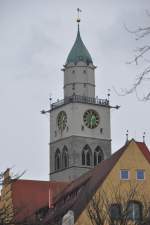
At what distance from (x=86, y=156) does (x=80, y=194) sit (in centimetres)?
5895

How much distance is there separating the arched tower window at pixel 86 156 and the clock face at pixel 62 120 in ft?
14.3

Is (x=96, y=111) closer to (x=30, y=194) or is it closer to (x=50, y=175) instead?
(x=50, y=175)

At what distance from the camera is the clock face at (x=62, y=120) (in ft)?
387

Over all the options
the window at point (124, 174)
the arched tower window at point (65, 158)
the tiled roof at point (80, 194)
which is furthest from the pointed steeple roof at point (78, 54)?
the window at point (124, 174)

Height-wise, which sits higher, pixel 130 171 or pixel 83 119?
pixel 83 119

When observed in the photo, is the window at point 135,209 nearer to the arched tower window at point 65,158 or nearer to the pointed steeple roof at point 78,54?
the arched tower window at point 65,158

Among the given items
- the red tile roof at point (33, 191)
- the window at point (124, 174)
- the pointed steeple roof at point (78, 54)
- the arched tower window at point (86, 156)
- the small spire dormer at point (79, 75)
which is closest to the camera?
the window at point (124, 174)

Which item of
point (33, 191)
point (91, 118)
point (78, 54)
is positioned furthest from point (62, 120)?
point (33, 191)

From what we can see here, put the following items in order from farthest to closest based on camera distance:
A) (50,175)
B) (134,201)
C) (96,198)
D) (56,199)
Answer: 1. (50,175)
2. (56,199)
3. (134,201)
4. (96,198)

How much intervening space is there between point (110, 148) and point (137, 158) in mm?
61651

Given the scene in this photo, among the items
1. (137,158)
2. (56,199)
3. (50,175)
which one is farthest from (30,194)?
(50,175)

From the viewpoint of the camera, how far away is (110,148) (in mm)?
116562

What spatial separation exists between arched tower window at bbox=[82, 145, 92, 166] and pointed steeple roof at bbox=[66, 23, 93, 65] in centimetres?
1146

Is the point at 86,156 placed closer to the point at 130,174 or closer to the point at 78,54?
the point at 78,54
